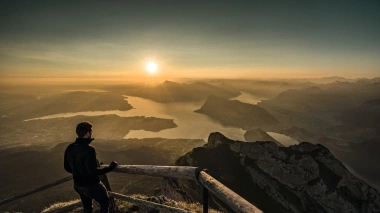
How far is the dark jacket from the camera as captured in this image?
217 inches

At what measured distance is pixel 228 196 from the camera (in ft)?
14.0

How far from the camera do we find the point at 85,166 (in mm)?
5605

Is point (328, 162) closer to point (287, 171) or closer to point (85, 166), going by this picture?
point (287, 171)

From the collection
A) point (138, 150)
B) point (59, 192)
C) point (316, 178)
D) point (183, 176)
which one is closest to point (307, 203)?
point (316, 178)

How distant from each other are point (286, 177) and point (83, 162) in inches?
2592

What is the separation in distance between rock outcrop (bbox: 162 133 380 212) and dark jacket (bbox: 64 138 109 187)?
50.5 meters

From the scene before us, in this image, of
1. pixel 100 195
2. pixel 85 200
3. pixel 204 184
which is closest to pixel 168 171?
pixel 204 184

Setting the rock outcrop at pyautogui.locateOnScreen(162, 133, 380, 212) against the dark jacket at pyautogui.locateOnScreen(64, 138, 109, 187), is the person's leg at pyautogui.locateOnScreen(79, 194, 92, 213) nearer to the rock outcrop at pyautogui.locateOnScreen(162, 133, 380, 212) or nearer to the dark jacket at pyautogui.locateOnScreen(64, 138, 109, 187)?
the dark jacket at pyautogui.locateOnScreen(64, 138, 109, 187)

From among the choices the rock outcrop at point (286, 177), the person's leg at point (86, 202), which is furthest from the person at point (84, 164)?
the rock outcrop at point (286, 177)

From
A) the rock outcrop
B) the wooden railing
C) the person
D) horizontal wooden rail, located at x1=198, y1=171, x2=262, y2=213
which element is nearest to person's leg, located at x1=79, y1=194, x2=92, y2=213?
the person

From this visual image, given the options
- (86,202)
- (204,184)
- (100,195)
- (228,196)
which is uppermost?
(228,196)

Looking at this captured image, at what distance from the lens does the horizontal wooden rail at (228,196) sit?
12.3 ft

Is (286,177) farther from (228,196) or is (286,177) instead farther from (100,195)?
(228,196)

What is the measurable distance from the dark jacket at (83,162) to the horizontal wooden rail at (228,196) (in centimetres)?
278
